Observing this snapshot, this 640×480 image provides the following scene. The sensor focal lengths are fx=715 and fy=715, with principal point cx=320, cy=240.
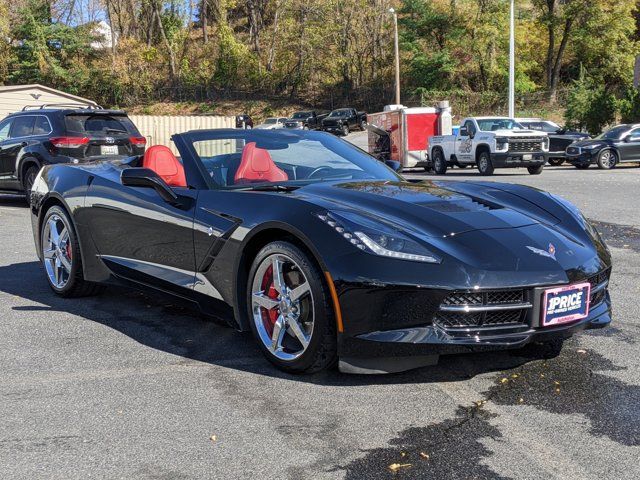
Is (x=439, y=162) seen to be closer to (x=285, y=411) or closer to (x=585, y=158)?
(x=585, y=158)

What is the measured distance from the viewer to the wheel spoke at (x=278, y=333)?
12.6ft

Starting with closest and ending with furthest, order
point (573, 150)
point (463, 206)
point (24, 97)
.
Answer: point (463, 206) → point (573, 150) → point (24, 97)

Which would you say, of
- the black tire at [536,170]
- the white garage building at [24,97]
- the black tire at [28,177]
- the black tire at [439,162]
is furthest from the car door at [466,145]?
the white garage building at [24,97]

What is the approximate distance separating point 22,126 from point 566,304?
1185 cm

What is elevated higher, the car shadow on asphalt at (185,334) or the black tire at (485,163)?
the car shadow on asphalt at (185,334)

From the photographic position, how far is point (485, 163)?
2034 centimetres

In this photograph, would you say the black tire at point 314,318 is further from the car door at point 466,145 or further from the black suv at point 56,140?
the car door at point 466,145

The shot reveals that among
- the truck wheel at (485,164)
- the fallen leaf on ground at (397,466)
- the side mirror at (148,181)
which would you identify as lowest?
the truck wheel at (485,164)

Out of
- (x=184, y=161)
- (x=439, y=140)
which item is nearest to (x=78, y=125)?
(x=184, y=161)

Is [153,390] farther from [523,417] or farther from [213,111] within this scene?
[213,111]

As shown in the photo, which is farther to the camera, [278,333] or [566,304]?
[278,333]

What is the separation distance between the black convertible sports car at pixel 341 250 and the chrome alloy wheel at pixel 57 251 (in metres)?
0.48

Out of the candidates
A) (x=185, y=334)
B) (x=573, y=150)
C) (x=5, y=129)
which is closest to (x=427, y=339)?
(x=185, y=334)

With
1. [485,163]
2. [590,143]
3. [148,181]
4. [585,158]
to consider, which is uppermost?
[148,181]
